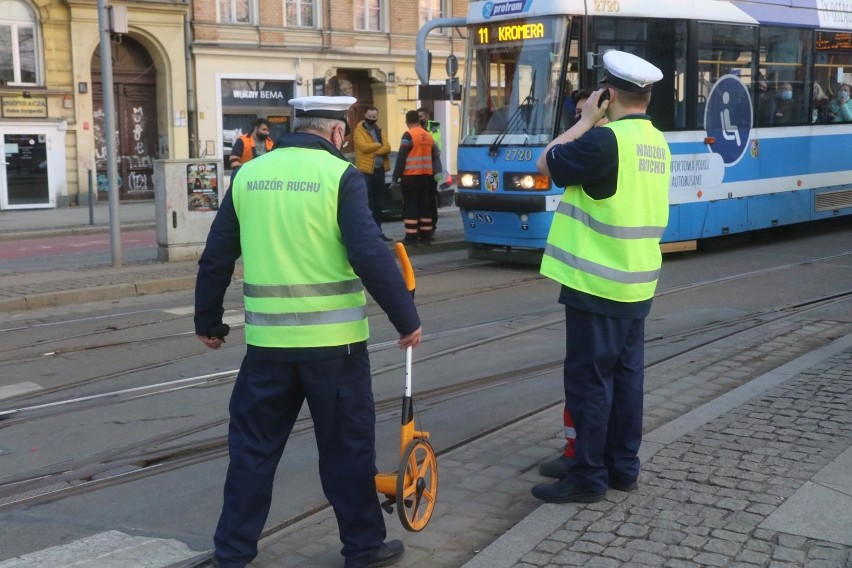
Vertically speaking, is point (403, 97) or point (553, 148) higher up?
point (403, 97)

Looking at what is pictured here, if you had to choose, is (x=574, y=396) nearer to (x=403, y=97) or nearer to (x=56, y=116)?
(x=56, y=116)

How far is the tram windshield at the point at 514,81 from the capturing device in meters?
12.2

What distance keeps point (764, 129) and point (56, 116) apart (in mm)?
17791

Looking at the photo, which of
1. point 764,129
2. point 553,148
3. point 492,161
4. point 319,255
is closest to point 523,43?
point 492,161

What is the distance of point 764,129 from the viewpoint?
577 inches

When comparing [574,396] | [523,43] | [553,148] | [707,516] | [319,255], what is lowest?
[707,516]

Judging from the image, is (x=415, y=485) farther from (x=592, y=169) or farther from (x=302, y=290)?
(x=592, y=169)

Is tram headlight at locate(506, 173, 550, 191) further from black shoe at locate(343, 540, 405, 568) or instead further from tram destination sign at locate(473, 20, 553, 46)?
black shoe at locate(343, 540, 405, 568)

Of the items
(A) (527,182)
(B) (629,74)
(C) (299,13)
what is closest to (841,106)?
(A) (527,182)

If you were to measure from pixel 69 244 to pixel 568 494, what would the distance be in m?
16.0

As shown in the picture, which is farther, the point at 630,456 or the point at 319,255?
the point at 630,456

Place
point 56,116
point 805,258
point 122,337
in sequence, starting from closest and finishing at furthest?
point 122,337 → point 805,258 → point 56,116

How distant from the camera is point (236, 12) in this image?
97.9ft

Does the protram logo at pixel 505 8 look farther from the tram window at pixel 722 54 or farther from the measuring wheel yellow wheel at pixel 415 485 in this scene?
the measuring wheel yellow wheel at pixel 415 485
